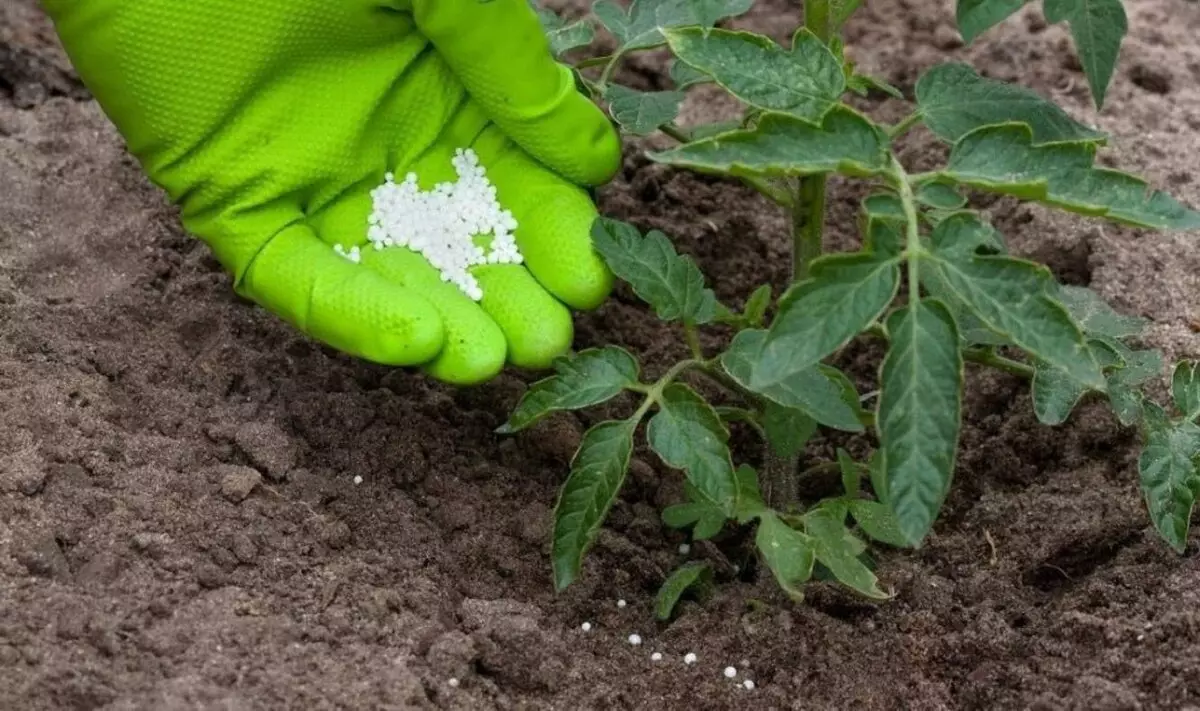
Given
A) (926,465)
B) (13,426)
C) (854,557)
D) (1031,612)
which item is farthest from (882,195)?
(13,426)

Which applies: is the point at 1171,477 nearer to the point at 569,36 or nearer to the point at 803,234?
the point at 803,234

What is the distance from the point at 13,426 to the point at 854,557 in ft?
2.88

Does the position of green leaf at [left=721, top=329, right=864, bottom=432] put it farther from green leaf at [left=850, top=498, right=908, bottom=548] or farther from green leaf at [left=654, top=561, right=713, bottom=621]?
green leaf at [left=654, top=561, right=713, bottom=621]

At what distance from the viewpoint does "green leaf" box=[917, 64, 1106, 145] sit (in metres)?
1.36

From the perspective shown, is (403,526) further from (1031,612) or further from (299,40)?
(1031,612)

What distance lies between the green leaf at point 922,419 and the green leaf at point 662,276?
1.15 ft

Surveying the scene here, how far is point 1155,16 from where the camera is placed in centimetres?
239

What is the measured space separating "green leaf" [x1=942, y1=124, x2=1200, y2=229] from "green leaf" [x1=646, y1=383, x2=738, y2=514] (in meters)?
0.33

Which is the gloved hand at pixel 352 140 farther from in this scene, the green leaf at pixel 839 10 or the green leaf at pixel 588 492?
the green leaf at pixel 839 10

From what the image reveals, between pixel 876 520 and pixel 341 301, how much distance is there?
591 millimetres

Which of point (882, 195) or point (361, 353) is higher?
point (882, 195)

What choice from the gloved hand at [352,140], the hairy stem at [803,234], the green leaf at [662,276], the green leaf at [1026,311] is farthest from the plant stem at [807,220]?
the green leaf at [1026,311]

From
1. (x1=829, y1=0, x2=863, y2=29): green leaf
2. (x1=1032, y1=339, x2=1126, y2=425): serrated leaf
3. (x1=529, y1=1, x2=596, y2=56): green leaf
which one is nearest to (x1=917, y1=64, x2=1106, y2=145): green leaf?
(x1=829, y1=0, x2=863, y2=29): green leaf

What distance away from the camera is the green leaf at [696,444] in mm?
1322
